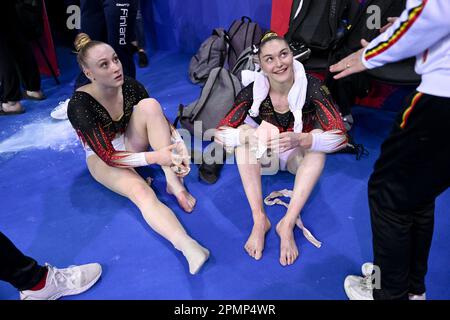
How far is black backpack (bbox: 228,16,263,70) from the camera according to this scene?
10.4 feet

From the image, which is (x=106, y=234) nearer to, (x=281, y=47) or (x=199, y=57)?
(x=281, y=47)

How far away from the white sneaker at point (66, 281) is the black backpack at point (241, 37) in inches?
81.0

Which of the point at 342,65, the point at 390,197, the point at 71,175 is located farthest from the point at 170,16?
the point at 390,197

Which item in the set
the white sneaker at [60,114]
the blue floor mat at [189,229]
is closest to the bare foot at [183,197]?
the blue floor mat at [189,229]

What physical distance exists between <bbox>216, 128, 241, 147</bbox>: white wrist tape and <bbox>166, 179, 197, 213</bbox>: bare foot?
36cm

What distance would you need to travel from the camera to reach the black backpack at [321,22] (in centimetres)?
257

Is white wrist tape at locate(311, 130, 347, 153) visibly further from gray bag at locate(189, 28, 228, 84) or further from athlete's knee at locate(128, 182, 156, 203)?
gray bag at locate(189, 28, 228, 84)

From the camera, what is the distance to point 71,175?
233cm

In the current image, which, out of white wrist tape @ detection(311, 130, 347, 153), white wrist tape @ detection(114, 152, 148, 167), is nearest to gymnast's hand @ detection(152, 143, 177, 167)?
white wrist tape @ detection(114, 152, 148, 167)

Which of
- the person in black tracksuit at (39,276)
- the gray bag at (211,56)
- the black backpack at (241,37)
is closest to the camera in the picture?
the person in black tracksuit at (39,276)

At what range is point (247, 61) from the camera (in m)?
2.86

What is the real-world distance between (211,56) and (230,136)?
1.63 metres

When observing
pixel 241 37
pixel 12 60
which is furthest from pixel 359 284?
pixel 12 60

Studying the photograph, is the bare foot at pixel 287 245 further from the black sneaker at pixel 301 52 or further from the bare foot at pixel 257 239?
the black sneaker at pixel 301 52
